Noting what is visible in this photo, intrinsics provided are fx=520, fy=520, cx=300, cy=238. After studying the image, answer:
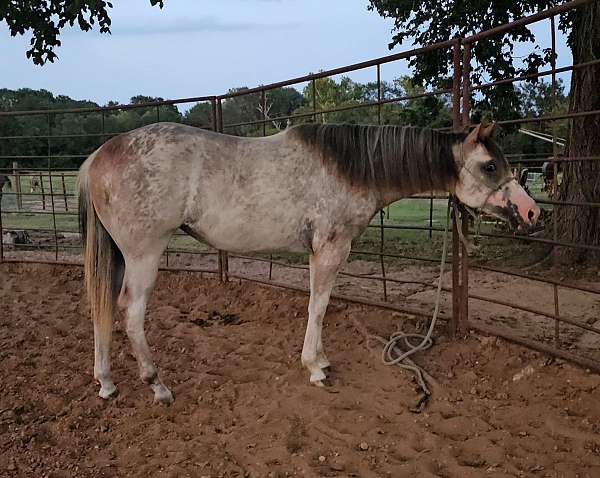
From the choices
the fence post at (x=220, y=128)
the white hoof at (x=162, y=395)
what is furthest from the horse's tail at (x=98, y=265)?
A: the fence post at (x=220, y=128)

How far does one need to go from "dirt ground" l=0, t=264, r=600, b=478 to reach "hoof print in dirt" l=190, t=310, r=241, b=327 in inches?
1.3

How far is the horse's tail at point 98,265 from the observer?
3.09m

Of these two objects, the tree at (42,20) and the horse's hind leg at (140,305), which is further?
the tree at (42,20)

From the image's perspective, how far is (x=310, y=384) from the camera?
3.11 m

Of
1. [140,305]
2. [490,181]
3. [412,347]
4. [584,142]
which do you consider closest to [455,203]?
[490,181]

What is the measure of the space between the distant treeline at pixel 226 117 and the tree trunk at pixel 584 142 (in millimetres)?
401

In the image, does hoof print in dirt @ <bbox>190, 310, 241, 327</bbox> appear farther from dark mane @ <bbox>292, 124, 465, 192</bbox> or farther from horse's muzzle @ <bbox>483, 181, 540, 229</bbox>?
horse's muzzle @ <bbox>483, 181, 540, 229</bbox>

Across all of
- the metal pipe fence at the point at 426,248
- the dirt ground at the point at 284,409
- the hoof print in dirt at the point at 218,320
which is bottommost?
the dirt ground at the point at 284,409

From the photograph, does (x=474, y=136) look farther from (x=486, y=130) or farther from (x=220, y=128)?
(x=220, y=128)

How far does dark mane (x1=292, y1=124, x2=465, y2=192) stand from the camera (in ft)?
10.2

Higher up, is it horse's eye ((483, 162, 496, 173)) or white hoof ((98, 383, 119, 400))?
horse's eye ((483, 162, 496, 173))

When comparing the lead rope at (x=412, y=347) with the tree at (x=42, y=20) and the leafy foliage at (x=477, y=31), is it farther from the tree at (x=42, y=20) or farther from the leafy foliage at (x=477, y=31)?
the tree at (x=42, y=20)

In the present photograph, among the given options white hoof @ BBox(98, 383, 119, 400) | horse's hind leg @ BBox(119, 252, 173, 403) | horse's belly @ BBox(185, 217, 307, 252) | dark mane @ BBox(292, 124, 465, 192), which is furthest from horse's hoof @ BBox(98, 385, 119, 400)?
dark mane @ BBox(292, 124, 465, 192)

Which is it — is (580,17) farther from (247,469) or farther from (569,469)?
(247,469)
